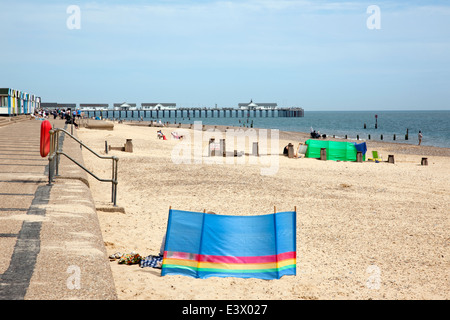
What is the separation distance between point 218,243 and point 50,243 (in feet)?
8.26

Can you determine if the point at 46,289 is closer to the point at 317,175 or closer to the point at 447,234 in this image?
the point at 447,234

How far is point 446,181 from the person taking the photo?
811 inches

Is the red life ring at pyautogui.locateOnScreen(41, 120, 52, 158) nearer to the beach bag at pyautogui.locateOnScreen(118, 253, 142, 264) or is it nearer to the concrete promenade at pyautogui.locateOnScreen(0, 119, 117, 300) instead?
the concrete promenade at pyautogui.locateOnScreen(0, 119, 117, 300)

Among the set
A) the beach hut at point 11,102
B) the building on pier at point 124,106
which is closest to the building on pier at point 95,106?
the building on pier at point 124,106

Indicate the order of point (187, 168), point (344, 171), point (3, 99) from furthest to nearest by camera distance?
1. point (3, 99)
2. point (344, 171)
3. point (187, 168)

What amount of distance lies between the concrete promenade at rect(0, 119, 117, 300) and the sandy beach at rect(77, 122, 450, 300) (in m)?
0.76

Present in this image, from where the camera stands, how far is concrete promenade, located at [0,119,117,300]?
5.52 meters

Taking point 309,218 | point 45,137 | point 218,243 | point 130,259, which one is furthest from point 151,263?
point 309,218

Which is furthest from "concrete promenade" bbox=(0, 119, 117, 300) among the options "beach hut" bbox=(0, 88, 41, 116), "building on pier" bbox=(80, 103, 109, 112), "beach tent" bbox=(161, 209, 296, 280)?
"building on pier" bbox=(80, 103, 109, 112)

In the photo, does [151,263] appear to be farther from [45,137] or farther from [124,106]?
[124,106]

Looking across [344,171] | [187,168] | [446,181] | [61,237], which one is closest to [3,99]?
[187,168]

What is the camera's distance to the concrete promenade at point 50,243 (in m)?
5.52
